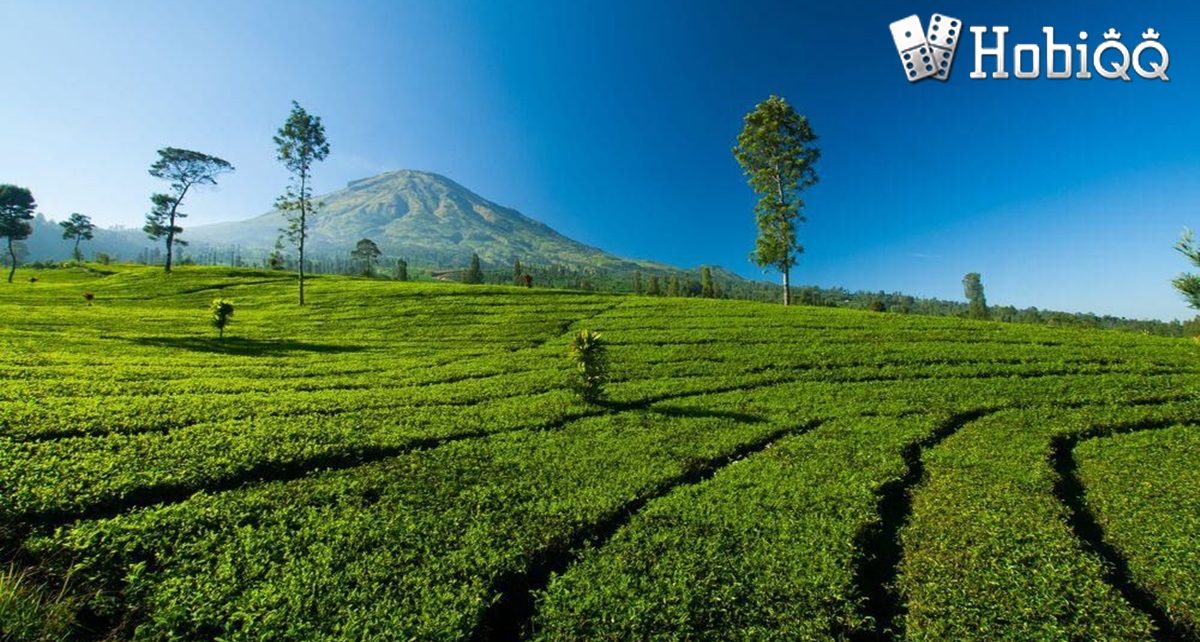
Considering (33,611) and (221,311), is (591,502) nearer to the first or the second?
(33,611)

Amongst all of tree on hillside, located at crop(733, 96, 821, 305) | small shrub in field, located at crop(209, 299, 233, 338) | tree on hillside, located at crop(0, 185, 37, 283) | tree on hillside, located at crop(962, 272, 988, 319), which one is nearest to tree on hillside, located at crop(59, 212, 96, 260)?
tree on hillside, located at crop(0, 185, 37, 283)

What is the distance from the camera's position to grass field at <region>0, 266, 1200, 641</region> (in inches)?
256

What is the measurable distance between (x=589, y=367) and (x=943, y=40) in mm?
26863

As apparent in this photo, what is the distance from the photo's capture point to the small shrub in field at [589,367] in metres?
17.5

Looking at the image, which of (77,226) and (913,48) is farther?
(77,226)

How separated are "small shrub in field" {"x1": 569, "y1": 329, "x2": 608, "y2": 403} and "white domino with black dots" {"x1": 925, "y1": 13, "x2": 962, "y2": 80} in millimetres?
25411

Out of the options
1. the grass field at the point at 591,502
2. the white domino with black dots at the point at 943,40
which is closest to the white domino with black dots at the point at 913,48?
the white domino with black dots at the point at 943,40

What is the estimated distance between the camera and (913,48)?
27.6m

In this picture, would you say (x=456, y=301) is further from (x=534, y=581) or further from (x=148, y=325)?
(x=534, y=581)

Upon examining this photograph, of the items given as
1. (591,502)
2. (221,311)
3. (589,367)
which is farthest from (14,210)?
(591,502)

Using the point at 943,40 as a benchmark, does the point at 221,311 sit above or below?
below

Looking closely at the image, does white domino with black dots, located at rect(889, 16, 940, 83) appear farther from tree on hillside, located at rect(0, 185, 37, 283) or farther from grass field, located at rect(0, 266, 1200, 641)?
tree on hillside, located at rect(0, 185, 37, 283)

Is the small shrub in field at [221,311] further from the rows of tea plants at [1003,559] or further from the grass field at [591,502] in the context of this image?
the rows of tea plants at [1003,559]

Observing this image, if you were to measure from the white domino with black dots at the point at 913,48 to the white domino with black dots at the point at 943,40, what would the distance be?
244 mm
